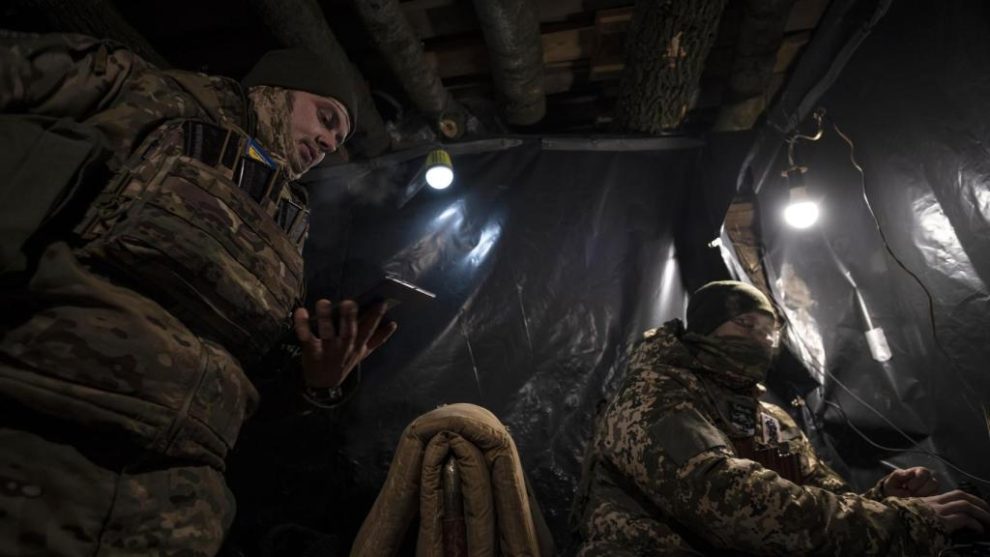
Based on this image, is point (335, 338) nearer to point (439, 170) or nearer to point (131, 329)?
point (131, 329)

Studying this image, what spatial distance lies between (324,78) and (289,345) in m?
1.20

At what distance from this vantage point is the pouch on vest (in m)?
0.87

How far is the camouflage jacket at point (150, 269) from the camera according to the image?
0.96 meters

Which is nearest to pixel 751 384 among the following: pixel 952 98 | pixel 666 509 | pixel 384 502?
pixel 666 509

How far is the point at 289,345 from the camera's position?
198 cm

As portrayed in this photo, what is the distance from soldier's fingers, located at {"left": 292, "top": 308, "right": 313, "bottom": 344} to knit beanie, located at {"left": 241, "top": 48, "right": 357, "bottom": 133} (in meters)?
→ 0.95

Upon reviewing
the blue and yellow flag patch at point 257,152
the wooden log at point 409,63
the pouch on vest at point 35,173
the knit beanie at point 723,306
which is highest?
the wooden log at point 409,63

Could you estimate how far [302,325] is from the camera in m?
1.71

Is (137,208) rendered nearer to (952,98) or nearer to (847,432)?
(952,98)

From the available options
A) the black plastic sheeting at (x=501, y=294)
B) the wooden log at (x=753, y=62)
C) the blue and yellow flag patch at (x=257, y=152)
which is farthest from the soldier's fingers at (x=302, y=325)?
the wooden log at (x=753, y=62)

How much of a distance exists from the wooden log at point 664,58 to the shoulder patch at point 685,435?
2073 mm

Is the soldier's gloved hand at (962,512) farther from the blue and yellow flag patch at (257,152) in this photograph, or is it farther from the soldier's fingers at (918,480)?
the blue and yellow flag patch at (257,152)

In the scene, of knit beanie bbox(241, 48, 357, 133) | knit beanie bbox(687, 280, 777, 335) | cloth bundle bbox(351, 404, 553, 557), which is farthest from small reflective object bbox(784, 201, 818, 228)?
knit beanie bbox(241, 48, 357, 133)

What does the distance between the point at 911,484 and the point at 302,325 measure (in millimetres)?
2835
